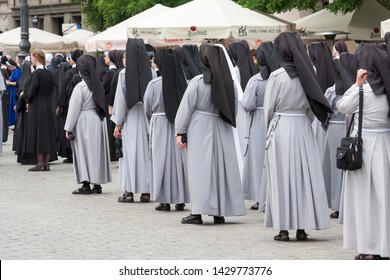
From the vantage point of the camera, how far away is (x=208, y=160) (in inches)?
566

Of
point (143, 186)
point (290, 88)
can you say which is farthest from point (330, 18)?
point (290, 88)

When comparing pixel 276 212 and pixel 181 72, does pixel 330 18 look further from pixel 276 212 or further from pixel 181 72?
pixel 276 212

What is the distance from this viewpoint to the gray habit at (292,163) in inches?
504

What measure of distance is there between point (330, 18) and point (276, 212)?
529 inches

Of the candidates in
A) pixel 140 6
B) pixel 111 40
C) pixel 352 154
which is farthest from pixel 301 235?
pixel 140 6

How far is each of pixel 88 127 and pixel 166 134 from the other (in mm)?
2520

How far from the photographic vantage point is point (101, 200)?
17.6 meters

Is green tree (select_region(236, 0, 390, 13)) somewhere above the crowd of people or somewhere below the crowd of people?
above

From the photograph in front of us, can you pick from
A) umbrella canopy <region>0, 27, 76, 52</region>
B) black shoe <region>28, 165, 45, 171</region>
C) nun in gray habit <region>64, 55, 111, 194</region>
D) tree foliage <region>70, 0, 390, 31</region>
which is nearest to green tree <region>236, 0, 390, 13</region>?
tree foliage <region>70, 0, 390, 31</region>

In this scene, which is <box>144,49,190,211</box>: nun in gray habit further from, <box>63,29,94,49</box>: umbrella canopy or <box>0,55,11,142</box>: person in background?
<box>63,29,94,49</box>: umbrella canopy

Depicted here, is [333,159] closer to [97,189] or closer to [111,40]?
[97,189]

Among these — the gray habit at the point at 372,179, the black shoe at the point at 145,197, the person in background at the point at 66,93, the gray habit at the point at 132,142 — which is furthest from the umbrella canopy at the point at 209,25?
the gray habit at the point at 372,179

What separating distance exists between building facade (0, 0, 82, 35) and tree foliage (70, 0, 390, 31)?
14.2 meters

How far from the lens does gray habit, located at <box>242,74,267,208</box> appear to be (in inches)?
629
